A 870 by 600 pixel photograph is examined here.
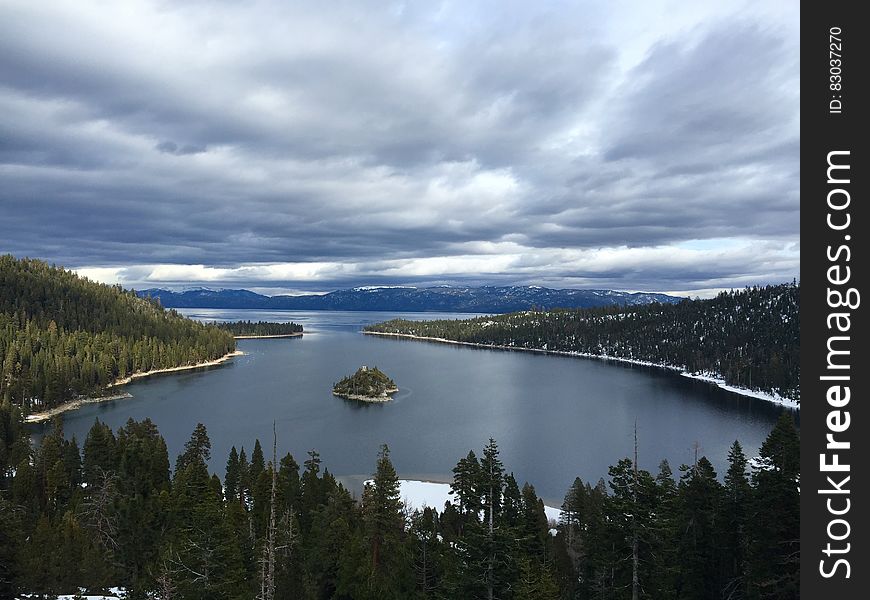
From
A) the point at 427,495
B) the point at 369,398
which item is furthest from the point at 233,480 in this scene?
the point at 369,398

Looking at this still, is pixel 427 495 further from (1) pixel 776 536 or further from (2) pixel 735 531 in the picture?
(1) pixel 776 536

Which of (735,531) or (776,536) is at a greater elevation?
(776,536)

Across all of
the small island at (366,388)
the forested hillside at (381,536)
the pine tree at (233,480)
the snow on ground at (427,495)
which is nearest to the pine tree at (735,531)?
the forested hillside at (381,536)

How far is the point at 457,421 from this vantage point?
125500 mm

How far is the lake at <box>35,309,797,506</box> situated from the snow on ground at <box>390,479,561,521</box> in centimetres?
525

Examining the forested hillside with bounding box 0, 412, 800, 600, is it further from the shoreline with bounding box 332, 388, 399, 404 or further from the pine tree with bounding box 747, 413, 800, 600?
the shoreline with bounding box 332, 388, 399, 404

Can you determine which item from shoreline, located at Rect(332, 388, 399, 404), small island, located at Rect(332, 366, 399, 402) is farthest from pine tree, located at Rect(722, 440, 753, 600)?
small island, located at Rect(332, 366, 399, 402)

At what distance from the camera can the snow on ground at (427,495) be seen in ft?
217

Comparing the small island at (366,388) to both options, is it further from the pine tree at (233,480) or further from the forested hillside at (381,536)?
the forested hillside at (381,536)

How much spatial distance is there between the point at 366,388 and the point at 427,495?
85891 millimetres

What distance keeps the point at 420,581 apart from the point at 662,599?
19.0 m

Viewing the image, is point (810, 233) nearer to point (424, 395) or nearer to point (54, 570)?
point (54, 570)

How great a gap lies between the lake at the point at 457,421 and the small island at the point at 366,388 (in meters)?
4.21

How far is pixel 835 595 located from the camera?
10.2 metres
